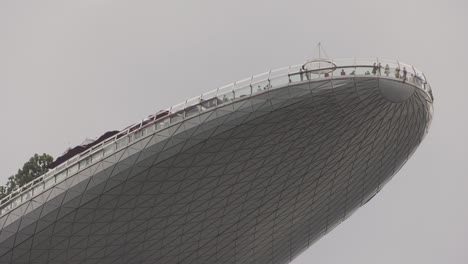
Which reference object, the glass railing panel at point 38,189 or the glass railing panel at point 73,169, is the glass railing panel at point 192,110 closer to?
the glass railing panel at point 73,169

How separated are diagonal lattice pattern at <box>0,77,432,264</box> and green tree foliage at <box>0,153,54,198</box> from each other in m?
36.1

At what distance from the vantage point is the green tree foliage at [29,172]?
5395 inches

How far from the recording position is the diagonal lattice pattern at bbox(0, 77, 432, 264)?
3501 inches

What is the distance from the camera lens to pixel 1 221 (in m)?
96.1

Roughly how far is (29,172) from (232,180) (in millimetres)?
49262

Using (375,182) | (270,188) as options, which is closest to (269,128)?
(270,188)

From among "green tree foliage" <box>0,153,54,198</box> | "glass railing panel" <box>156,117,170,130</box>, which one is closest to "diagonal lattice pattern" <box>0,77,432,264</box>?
"glass railing panel" <box>156,117,170,130</box>

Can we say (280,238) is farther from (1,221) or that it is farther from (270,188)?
(1,221)

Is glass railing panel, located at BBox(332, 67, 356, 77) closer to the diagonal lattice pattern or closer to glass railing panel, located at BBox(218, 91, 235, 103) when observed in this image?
the diagonal lattice pattern

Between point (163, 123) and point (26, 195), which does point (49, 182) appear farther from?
point (163, 123)

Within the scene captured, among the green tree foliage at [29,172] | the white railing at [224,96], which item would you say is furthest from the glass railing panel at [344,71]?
the green tree foliage at [29,172]

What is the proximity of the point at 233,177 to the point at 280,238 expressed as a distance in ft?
56.8

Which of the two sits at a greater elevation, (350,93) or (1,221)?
(1,221)

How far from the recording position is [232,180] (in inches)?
3831
